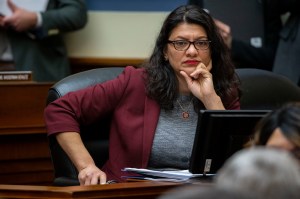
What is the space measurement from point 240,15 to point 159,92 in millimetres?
1532

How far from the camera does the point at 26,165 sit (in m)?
3.47

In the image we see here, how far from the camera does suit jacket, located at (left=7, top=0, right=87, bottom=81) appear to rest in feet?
13.4

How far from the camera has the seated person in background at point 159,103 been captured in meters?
2.73

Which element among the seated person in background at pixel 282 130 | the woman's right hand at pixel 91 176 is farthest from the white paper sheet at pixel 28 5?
the seated person in background at pixel 282 130

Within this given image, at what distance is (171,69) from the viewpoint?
9.53 ft

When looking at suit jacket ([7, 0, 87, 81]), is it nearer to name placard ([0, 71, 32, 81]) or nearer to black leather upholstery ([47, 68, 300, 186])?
name placard ([0, 71, 32, 81])

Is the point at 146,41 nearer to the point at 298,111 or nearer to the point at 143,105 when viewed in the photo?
the point at 143,105

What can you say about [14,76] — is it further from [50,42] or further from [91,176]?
[91,176]

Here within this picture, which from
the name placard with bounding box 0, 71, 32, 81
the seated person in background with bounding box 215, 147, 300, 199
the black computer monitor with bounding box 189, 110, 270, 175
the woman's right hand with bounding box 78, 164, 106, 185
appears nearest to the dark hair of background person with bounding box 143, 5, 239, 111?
the woman's right hand with bounding box 78, 164, 106, 185

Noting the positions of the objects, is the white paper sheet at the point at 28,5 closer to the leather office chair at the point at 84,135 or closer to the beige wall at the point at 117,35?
the beige wall at the point at 117,35

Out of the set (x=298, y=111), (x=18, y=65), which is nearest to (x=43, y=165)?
(x=18, y=65)

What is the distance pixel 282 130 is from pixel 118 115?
139 cm

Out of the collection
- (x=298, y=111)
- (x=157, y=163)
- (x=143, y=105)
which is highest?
(x=298, y=111)

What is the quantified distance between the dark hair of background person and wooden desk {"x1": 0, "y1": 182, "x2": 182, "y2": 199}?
825 millimetres
